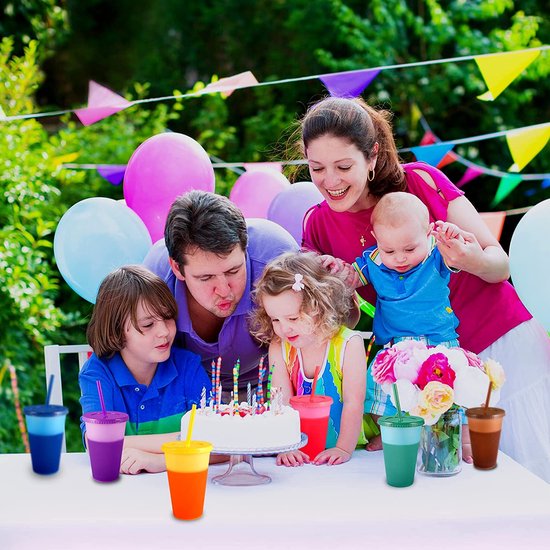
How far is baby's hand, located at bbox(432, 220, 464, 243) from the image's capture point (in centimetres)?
228

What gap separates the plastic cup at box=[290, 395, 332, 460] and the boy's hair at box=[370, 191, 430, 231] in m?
0.48

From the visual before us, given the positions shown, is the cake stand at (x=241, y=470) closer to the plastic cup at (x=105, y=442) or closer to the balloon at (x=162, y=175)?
the plastic cup at (x=105, y=442)

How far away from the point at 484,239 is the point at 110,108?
1442mm

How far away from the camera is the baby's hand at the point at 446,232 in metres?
2.28

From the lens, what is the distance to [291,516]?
179 cm

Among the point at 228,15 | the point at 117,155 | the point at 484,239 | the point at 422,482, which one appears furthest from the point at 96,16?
the point at 422,482

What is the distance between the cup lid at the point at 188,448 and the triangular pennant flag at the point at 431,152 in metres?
1.95

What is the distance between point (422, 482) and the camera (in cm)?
202

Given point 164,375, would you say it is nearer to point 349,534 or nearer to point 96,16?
point 349,534

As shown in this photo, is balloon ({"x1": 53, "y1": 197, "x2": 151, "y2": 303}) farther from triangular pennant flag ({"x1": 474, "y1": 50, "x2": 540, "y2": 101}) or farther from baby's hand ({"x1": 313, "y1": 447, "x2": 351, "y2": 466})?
triangular pennant flag ({"x1": 474, "y1": 50, "x2": 540, "y2": 101})

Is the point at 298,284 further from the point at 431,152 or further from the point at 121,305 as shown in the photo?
the point at 431,152

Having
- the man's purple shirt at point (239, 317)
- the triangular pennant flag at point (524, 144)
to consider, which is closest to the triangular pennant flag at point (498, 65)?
the triangular pennant flag at point (524, 144)

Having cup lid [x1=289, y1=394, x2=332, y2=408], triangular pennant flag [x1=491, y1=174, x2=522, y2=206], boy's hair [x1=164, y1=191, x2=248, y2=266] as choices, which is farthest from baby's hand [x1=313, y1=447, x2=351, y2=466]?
triangular pennant flag [x1=491, y1=174, x2=522, y2=206]

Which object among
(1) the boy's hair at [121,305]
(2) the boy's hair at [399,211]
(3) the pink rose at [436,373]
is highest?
(2) the boy's hair at [399,211]
